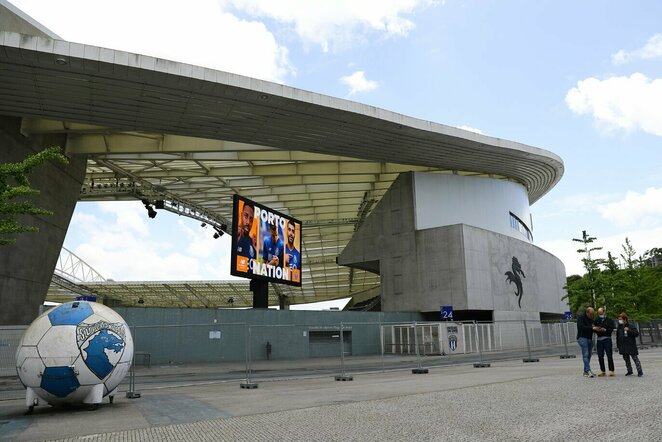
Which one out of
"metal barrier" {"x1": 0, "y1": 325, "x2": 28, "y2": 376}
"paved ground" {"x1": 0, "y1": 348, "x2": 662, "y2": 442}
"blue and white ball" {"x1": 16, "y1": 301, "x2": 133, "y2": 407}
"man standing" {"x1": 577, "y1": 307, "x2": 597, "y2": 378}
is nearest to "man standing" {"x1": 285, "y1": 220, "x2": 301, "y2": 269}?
"metal barrier" {"x1": 0, "y1": 325, "x2": 28, "y2": 376}

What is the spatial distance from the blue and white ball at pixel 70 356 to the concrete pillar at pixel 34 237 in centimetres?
1658

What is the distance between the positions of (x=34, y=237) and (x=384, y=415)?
79.2ft

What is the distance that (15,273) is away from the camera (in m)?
24.8

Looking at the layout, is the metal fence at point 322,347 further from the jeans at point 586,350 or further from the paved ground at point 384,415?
the paved ground at point 384,415

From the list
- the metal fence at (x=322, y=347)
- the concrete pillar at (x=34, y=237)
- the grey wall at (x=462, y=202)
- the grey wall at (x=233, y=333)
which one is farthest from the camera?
the grey wall at (x=462, y=202)

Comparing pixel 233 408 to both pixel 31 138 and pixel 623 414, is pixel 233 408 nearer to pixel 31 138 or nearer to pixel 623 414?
pixel 623 414

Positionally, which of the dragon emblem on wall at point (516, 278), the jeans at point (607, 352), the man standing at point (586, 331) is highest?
the dragon emblem on wall at point (516, 278)

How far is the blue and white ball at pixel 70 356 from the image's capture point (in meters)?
9.46

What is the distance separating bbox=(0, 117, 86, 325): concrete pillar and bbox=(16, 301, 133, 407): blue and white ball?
16.6 metres

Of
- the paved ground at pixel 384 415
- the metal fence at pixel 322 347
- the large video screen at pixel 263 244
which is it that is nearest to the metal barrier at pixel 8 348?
the metal fence at pixel 322 347

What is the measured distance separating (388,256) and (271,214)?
12.1 metres

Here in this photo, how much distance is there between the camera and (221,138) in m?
27.7

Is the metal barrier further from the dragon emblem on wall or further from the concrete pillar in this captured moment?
the dragon emblem on wall

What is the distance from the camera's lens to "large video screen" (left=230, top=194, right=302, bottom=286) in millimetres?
27531
